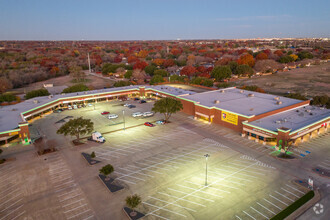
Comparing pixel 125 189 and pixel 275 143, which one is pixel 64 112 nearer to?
pixel 125 189

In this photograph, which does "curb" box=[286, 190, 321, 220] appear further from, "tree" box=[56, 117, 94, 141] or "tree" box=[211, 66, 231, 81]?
"tree" box=[211, 66, 231, 81]

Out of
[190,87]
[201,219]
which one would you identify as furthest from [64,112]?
[201,219]

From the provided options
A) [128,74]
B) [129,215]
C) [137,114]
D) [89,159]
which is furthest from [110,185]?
[128,74]

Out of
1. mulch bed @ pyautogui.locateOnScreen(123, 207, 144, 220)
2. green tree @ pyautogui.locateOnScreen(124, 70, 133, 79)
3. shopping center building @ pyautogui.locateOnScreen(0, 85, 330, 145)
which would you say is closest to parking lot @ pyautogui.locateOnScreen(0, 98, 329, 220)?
mulch bed @ pyautogui.locateOnScreen(123, 207, 144, 220)

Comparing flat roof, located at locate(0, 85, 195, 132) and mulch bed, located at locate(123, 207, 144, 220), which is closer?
mulch bed, located at locate(123, 207, 144, 220)

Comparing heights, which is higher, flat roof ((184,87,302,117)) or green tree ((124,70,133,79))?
green tree ((124,70,133,79))

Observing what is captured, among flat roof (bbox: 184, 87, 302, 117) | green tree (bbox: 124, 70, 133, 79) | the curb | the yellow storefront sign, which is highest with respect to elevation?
green tree (bbox: 124, 70, 133, 79)

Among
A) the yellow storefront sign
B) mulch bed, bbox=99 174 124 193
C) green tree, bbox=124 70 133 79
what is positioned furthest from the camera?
green tree, bbox=124 70 133 79
